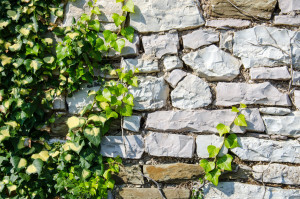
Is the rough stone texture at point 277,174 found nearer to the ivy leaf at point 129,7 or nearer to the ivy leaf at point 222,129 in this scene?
the ivy leaf at point 222,129

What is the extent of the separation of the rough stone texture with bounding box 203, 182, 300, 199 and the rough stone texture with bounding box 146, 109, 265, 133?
1.11ft

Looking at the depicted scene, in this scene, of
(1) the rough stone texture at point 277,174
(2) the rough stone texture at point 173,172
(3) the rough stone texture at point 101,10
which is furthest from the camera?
(3) the rough stone texture at point 101,10

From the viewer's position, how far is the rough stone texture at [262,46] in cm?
188

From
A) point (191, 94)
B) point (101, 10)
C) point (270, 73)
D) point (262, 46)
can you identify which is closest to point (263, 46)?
point (262, 46)

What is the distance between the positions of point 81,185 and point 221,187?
89 centimetres

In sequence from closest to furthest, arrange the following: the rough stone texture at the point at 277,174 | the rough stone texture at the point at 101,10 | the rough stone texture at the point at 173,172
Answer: the rough stone texture at the point at 277,174, the rough stone texture at the point at 173,172, the rough stone texture at the point at 101,10

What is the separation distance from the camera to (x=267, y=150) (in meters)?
1.86

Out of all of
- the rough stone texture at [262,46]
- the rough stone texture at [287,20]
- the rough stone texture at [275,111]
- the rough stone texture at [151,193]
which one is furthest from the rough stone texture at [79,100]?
the rough stone texture at [287,20]

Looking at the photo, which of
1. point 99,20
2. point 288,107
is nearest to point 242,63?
point 288,107

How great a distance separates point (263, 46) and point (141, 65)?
772 mm

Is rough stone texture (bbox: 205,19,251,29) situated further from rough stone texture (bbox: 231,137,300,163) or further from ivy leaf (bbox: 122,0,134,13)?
rough stone texture (bbox: 231,137,300,163)

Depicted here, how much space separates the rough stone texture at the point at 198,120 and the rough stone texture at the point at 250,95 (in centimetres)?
6

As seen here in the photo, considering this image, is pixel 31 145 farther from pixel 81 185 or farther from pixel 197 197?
pixel 197 197

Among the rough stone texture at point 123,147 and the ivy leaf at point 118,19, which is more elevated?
the ivy leaf at point 118,19
